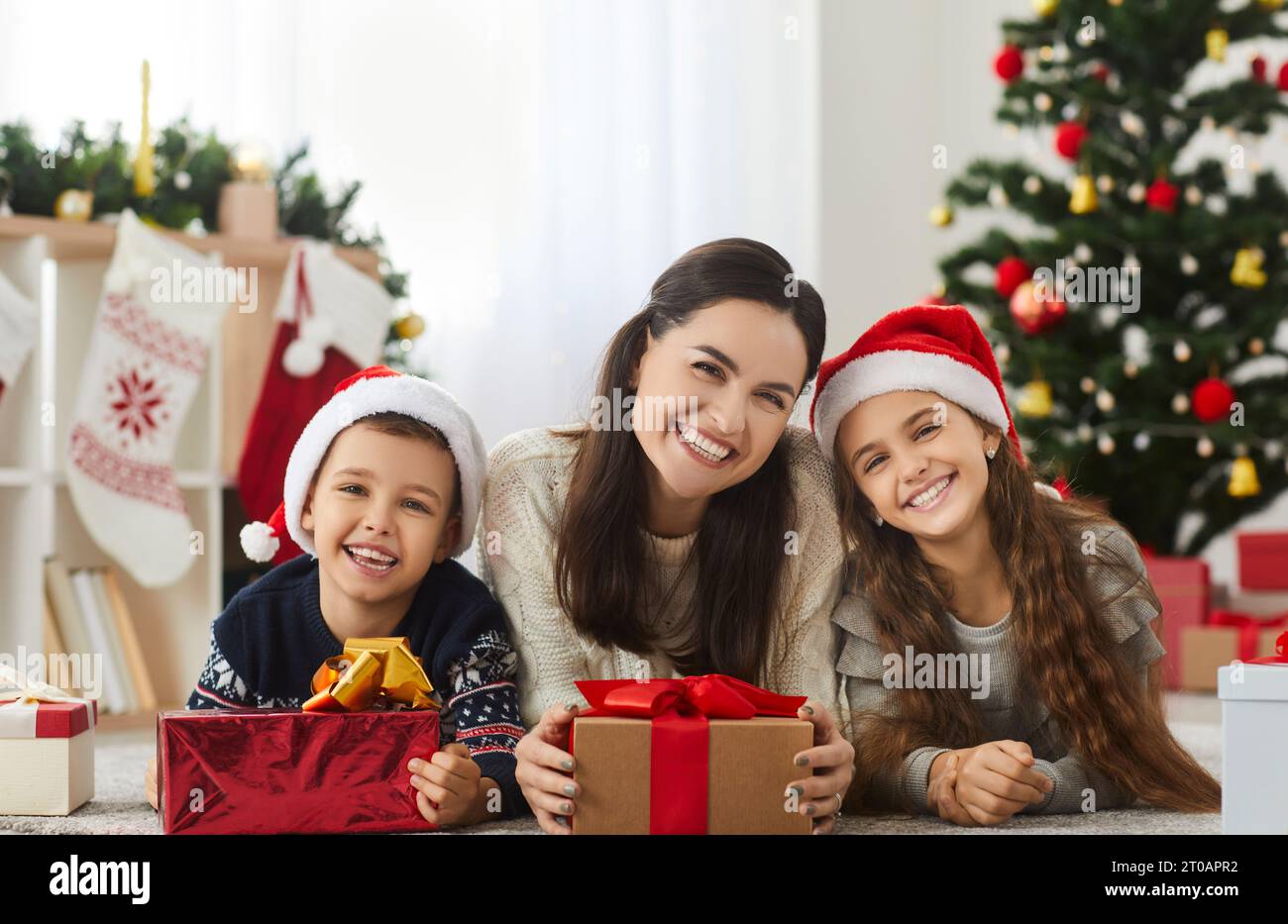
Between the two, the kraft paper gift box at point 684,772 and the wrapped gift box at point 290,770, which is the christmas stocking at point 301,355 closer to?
the wrapped gift box at point 290,770

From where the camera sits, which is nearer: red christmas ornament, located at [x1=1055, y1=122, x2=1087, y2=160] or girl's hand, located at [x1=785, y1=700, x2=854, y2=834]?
girl's hand, located at [x1=785, y1=700, x2=854, y2=834]

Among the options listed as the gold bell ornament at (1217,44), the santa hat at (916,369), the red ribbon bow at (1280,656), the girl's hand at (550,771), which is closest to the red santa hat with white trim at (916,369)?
the santa hat at (916,369)

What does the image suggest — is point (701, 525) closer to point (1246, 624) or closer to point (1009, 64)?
point (1246, 624)

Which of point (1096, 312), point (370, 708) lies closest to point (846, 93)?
point (1096, 312)

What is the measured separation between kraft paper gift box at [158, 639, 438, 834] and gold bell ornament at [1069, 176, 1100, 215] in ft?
8.34

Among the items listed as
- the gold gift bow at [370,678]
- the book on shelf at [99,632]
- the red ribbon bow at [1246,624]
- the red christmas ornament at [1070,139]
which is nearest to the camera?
the gold gift bow at [370,678]

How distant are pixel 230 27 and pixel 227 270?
0.76 m

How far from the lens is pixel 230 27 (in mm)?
3334

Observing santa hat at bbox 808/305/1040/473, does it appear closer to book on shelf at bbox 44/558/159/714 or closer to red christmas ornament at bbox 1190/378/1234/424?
book on shelf at bbox 44/558/159/714

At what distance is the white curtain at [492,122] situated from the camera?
3275mm

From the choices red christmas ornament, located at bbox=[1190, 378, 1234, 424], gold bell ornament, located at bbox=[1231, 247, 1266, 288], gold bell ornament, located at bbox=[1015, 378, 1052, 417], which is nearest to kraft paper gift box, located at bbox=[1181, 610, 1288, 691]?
red christmas ornament, located at bbox=[1190, 378, 1234, 424]

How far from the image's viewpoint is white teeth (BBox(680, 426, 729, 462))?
1535 millimetres

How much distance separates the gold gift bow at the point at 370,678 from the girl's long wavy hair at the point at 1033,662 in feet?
1.60

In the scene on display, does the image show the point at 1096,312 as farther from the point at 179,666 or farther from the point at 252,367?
the point at 179,666
